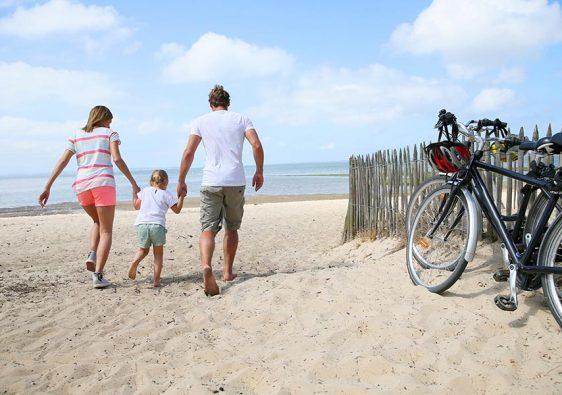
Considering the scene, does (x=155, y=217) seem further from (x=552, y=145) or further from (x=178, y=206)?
(x=552, y=145)

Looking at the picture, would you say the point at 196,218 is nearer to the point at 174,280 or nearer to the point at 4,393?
the point at 174,280

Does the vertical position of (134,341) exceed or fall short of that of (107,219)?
it falls short

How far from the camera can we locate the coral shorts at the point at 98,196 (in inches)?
195

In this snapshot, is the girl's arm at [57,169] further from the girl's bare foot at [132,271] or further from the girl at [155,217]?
the girl's bare foot at [132,271]

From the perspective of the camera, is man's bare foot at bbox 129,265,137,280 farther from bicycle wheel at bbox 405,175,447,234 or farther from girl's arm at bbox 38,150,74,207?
bicycle wheel at bbox 405,175,447,234

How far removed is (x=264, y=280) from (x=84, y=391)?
7.04ft

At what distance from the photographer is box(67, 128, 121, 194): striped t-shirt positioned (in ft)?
16.2

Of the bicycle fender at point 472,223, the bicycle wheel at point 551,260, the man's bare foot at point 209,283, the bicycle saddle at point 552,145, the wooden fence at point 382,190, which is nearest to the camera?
the bicycle wheel at point 551,260

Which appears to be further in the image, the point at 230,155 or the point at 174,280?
the point at 174,280

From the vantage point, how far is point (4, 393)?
2.77 metres

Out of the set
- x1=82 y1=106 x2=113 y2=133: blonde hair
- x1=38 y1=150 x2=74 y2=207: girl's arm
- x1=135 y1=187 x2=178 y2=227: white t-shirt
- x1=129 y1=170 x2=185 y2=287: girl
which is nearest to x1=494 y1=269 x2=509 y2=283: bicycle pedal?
x1=129 y1=170 x2=185 y2=287: girl

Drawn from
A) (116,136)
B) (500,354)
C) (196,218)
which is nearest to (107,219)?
(116,136)

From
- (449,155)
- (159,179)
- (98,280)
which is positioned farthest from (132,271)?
(449,155)

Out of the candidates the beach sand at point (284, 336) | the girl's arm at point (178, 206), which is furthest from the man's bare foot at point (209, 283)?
the girl's arm at point (178, 206)
